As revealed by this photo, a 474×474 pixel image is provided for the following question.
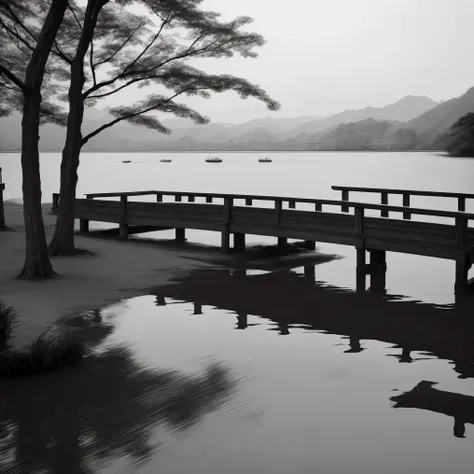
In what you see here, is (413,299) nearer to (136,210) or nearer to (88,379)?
(88,379)

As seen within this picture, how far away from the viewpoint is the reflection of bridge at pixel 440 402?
7547 millimetres

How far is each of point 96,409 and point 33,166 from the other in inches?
343

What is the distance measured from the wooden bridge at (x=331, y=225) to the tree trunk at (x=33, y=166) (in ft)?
19.6

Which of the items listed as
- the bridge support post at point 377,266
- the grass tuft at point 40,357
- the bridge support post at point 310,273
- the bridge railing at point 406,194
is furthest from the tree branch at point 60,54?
the grass tuft at point 40,357

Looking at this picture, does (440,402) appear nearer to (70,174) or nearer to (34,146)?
(34,146)

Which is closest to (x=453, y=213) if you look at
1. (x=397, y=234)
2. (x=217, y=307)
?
(x=397, y=234)

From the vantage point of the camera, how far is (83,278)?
15.4 m

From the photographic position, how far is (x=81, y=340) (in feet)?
34.3

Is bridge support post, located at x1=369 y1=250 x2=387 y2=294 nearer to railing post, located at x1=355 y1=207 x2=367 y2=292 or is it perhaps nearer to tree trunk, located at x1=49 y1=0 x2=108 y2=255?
railing post, located at x1=355 y1=207 x2=367 y2=292

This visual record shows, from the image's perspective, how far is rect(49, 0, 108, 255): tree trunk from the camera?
722 inches

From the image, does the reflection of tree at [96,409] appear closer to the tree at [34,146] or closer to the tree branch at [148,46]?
the tree at [34,146]

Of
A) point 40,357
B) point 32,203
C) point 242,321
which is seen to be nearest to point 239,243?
point 32,203

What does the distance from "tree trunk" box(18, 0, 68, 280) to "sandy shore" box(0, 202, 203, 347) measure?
434 mm

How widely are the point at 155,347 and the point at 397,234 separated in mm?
7563
